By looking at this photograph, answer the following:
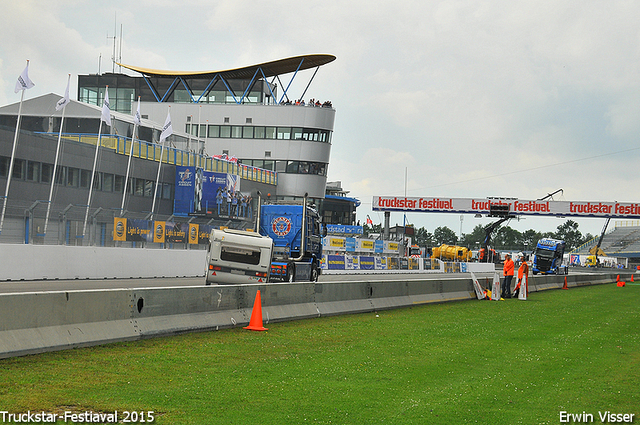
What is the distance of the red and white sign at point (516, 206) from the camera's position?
252 feet

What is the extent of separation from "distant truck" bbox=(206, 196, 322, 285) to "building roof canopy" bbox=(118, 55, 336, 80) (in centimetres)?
5235

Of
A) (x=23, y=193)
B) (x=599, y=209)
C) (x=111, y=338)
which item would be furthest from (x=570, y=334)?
(x=599, y=209)

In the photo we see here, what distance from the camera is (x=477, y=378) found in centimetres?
877

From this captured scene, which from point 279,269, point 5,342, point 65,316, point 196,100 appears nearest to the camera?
point 5,342

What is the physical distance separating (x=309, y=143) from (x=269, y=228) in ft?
176

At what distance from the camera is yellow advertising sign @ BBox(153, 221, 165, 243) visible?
31.8 m

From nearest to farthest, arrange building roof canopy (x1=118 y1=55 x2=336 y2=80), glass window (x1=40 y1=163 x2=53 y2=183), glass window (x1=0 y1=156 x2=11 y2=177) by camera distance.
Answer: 1. glass window (x1=0 y1=156 x2=11 y2=177)
2. glass window (x1=40 y1=163 x2=53 y2=183)
3. building roof canopy (x1=118 y1=55 x2=336 y2=80)

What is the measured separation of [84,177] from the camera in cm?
4550

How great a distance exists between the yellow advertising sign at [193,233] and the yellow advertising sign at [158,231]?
7.61 ft

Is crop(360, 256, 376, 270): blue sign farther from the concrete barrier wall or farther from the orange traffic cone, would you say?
the orange traffic cone

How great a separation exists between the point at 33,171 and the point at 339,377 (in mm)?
39341

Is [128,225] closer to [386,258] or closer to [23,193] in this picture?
[23,193]

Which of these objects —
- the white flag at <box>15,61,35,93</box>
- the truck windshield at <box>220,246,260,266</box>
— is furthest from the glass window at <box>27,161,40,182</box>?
the truck windshield at <box>220,246,260,266</box>

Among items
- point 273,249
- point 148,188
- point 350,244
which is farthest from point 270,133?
point 273,249
